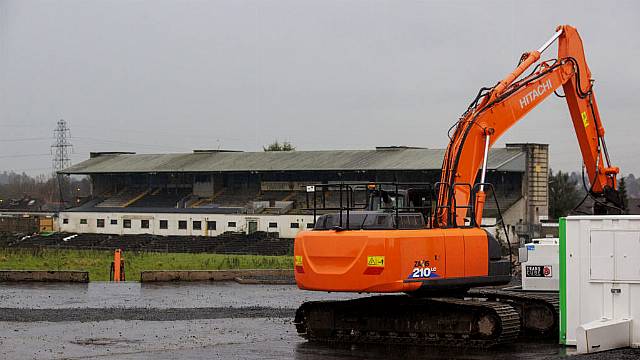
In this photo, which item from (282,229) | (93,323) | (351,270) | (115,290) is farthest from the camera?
(282,229)

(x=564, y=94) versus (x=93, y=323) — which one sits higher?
(x=564, y=94)

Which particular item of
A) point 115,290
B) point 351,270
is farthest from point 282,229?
point 351,270

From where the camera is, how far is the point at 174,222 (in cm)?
7425

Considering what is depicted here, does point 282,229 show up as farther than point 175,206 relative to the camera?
No

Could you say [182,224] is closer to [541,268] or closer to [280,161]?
[280,161]

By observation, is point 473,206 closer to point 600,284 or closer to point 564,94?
point 600,284

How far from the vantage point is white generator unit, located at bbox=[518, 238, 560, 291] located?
74.6 ft

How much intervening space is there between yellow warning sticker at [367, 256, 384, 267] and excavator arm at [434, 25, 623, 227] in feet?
6.68

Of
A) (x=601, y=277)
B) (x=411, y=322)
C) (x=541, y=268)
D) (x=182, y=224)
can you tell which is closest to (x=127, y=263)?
(x=541, y=268)

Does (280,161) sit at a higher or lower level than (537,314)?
higher

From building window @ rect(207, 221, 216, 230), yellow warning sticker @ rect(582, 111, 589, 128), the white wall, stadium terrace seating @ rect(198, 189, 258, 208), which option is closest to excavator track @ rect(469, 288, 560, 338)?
yellow warning sticker @ rect(582, 111, 589, 128)

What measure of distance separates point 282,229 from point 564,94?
1847 inches

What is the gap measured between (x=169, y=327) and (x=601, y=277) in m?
9.04

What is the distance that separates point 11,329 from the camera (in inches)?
814
